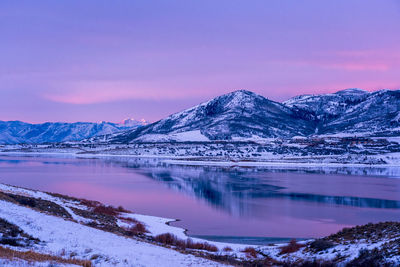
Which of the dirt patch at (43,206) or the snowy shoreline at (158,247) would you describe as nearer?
the snowy shoreline at (158,247)

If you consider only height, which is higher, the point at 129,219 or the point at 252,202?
the point at 129,219

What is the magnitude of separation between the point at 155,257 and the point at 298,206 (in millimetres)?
26365

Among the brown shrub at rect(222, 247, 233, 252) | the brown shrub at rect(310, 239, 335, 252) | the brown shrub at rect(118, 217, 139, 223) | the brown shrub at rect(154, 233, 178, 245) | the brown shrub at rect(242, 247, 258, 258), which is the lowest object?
the brown shrub at rect(242, 247, 258, 258)

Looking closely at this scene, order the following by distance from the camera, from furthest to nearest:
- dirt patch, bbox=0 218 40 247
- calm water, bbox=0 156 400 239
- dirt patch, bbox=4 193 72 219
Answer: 1. calm water, bbox=0 156 400 239
2. dirt patch, bbox=4 193 72 219
3. dirt patch, bbox=0 218 40 247

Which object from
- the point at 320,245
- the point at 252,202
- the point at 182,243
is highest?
the point at 320,245

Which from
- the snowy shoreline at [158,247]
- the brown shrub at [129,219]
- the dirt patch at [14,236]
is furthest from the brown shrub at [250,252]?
the dirt patch at [14,236]

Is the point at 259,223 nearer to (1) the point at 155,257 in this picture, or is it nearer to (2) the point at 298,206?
(2) the point at 298,206

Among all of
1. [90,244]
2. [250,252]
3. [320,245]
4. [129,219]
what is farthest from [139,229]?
[320,245]

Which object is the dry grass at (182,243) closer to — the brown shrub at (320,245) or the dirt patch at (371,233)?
the brown shrub at (320,245)

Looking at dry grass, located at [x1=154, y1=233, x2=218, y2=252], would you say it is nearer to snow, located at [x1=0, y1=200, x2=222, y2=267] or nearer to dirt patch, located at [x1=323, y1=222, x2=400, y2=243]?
snow, located at [x1=0, y1=200, x2=222, y2=267]

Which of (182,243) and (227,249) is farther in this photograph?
(182,243)

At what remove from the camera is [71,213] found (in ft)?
77.8

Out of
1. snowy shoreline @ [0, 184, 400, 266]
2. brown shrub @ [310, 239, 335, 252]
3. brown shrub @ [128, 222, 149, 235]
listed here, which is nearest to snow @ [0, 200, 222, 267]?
snowy shoreline @ [0, 184, 400, 266]

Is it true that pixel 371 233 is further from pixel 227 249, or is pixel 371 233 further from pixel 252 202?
pixel 252 202
